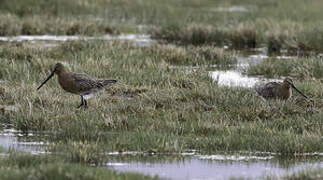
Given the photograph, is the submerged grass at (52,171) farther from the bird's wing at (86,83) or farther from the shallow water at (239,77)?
Result: the shallow water at (239,77)

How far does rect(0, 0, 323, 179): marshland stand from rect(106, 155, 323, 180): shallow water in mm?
12

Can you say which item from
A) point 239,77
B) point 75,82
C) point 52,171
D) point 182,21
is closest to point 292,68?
point 239,77

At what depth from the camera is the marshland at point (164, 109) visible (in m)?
8.52

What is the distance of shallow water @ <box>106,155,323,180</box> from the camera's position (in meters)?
8.23

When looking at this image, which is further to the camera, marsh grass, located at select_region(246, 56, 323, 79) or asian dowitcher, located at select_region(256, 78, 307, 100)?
marsh grass, located at select_region(246, 56, 323, 79)

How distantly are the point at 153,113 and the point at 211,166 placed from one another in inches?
97.3

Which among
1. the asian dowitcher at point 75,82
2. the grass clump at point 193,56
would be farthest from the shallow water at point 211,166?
the grass clump at point 193,56

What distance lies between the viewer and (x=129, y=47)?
1797cm

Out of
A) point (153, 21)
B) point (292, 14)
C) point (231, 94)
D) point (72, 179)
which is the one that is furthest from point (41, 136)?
point (292, 14)

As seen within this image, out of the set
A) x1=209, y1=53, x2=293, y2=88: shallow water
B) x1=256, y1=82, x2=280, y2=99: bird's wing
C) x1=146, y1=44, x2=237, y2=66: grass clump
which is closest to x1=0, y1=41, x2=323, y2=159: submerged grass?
x1=256, y1=82, x2=280, y2=99: bird's wing

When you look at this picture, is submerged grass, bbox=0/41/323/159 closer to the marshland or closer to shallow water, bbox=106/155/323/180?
the marshland

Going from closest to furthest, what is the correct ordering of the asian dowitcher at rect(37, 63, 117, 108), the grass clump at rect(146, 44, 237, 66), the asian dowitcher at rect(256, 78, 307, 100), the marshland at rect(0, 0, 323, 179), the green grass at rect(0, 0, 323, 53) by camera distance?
the marshland at rect(0, 0, 323, 179)
the asian dowitcher at rect(37, 63, 117, 108)
the asian dowitcher at rect(256, 78, 307, 100)
the grass clump at rect(146, 44, 237, 66)
the green grass at rect(0, 0, 323, 53)

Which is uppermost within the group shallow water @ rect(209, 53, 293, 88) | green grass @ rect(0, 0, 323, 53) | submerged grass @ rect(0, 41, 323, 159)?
green grass @ rect(0, 0, 323, 53)

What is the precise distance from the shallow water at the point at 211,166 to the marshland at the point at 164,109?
1 cm
